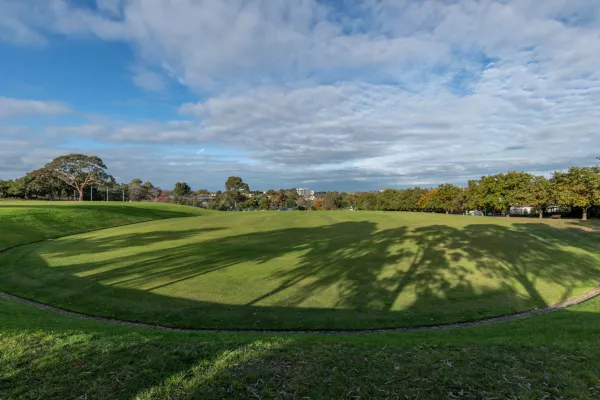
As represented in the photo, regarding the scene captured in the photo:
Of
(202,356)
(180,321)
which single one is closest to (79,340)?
(202,356)

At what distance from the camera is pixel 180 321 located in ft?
36.4

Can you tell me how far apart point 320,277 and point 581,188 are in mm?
59041

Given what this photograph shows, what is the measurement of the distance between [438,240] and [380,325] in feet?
66.1

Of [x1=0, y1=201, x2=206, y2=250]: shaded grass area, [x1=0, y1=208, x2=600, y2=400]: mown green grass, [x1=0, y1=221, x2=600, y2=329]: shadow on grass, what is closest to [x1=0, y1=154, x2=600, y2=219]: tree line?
[x1=0, y1=221, x2=600, y2=329]: shadow on grass

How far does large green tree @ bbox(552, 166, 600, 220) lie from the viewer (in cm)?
5219

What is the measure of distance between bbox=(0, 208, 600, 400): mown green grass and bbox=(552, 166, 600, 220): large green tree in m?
60.0

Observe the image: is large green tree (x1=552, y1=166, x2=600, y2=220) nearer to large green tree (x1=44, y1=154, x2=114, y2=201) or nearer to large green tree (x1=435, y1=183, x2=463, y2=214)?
large green tree (x1=435, y1=183, x2=463, y2=214)

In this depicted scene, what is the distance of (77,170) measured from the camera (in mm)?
84938

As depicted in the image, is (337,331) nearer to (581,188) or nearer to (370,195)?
(581,188)

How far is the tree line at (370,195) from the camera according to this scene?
57.3m

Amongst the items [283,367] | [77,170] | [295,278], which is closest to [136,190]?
[77,170]

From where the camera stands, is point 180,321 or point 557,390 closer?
point 557,390

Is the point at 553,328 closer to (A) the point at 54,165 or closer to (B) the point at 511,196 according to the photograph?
(B) the point at 511,196

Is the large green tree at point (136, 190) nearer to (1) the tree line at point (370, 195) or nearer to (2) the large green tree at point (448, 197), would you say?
(1) the tree line at point (370, 195)
